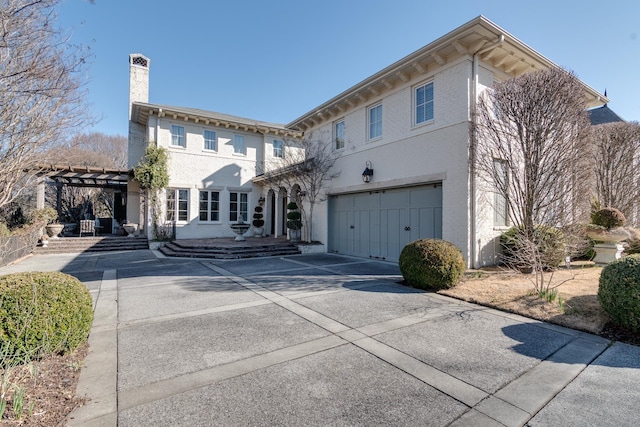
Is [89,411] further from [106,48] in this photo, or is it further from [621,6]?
[621,6]

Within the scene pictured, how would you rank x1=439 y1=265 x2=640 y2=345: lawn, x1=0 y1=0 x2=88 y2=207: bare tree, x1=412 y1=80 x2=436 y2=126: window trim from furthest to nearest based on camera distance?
1. x1=412 y1=80 x2=436 y2=126: window trim
2. x1=0 y1=0 x2=88 y2=207: bare tree
3. x1=439 y1=265 x2=640 y2=345: lawn

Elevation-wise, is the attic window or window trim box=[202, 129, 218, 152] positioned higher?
the attic window

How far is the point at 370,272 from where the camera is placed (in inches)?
344

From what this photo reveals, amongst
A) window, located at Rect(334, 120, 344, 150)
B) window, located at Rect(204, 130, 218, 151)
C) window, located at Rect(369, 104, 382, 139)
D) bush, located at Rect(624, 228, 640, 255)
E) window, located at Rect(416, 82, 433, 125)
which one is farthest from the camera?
window, located at Rect(204, 130, 218, 151)

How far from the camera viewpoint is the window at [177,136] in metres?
16.2

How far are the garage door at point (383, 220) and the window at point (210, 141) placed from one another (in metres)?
8.24

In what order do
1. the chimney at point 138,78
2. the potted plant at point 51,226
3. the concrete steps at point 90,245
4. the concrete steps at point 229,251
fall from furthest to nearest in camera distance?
the chimney at point 138,78, the potted plant at point 51,226, the concrete steps at point 90,245, the concrete steps at point 229,251

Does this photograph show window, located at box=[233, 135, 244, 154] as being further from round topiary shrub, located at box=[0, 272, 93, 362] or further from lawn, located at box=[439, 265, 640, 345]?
round topiary shrub, located at box=[0, 272, 93, 362]

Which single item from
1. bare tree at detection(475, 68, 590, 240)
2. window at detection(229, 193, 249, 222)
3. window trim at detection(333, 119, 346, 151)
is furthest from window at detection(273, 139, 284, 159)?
bare tree at detection(475, 68, 590, 240)

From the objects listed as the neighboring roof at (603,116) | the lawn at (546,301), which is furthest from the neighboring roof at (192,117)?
the neighboring roof at (603,116)

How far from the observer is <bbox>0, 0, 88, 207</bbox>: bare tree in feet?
14.9

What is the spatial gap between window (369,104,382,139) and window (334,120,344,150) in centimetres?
165

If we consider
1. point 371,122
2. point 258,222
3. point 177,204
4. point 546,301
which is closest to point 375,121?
point 371,122

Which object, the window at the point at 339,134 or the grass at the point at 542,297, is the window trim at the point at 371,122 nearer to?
the window at the point at 339,134
